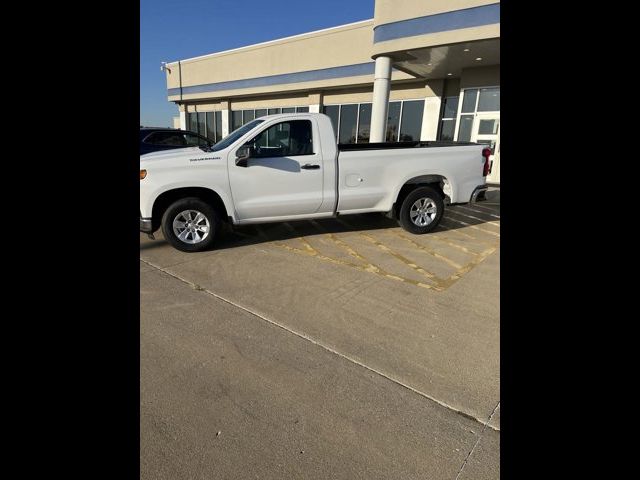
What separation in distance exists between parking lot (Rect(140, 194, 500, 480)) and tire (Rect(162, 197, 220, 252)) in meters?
0.28

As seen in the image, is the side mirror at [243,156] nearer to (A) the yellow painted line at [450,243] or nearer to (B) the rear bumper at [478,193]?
(A) the yellow painted line at [450,243]

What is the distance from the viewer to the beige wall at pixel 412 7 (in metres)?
10.6

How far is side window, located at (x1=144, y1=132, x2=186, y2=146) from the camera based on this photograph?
9656 mm

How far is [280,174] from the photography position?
5.72 metres

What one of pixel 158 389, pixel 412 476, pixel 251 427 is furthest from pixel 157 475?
pixel 412 476

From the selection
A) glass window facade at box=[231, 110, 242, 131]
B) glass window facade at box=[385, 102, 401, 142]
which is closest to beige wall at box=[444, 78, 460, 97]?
glass window facade at box=[385, 102, 401, 142]

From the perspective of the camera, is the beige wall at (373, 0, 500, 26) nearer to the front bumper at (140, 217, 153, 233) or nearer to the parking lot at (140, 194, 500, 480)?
the parking lot at (140, 194, 500, 480)
